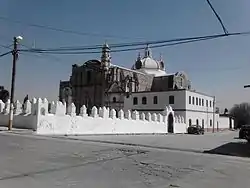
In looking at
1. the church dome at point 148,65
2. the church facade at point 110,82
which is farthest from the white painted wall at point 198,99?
the church dome at point 148,65

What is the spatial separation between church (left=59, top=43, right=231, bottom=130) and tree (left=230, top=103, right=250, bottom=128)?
77.5 feet

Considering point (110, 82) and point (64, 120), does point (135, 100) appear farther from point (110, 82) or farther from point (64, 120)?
point (64, 120)

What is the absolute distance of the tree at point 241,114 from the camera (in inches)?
4097

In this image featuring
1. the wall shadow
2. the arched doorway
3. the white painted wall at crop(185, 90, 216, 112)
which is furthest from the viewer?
the white painted wall at crop(185, 90, 216, 112)

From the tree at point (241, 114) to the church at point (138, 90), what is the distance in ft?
77.5

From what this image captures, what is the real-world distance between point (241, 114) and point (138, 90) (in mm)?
51202

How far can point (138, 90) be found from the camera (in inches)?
3204

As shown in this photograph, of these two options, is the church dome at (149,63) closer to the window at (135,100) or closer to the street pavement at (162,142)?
the window at (135,100)

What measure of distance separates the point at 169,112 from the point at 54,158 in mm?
45402

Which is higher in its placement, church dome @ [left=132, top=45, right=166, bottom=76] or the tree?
church dome @ [left=132, top=45, right=166, bottom=76]

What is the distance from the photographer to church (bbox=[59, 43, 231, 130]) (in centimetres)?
6904

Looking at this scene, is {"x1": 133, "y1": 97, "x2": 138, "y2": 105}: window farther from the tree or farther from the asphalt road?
the asphalt road

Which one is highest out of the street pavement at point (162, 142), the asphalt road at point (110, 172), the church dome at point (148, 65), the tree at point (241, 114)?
the church dome at point (148, 65)

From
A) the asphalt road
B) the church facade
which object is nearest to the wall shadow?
the asphalt road
